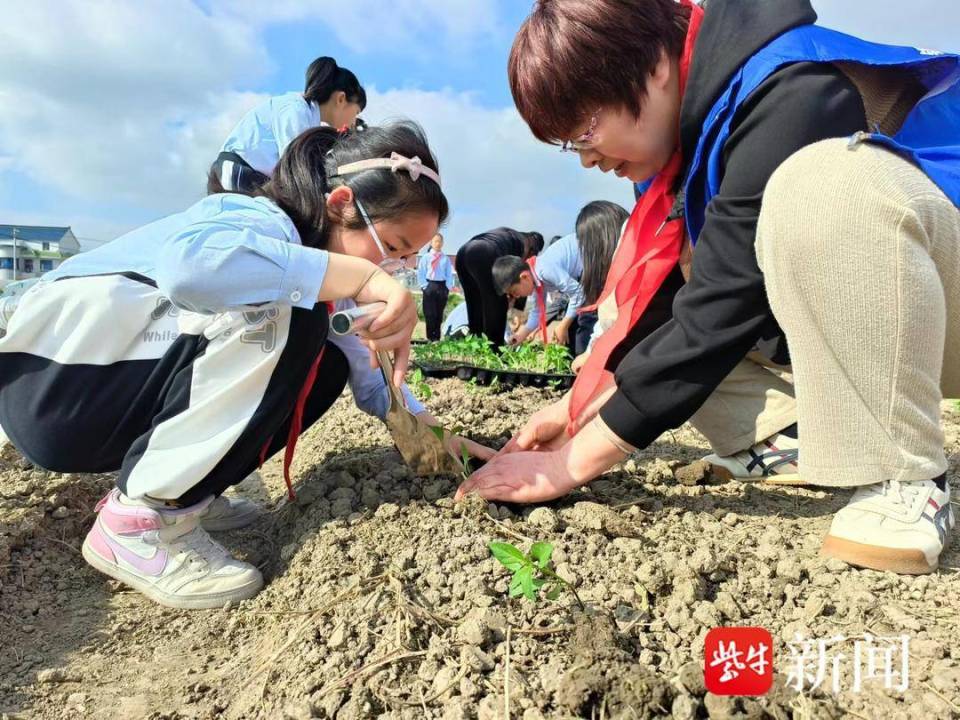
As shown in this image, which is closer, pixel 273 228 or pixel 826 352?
pixel 826 352

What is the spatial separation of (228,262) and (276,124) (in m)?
2.39

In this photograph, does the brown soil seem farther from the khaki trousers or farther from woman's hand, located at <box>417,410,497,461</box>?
the khaki trousers

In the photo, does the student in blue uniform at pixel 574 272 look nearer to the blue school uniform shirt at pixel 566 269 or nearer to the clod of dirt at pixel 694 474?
the blue school uniform shirt at pixel 566 269

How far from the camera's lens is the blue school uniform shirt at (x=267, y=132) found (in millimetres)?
3664

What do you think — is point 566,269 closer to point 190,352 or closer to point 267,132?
point 267,132

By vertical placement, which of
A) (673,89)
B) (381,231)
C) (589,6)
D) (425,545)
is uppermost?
(589,6)

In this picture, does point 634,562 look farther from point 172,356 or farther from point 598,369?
point 172,356

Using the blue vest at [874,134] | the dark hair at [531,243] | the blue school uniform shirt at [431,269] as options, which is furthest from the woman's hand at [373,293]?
the blue school uniform shirt at [431,269]

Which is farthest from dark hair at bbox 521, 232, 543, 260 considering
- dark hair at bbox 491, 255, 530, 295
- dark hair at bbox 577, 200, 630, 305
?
dark hair at bbox 577, 200, 630, 305

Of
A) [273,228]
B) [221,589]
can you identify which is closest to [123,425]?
[221,589]

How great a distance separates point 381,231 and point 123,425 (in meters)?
0.85

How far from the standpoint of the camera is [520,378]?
442 cm

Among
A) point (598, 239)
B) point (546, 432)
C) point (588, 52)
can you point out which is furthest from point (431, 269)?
point (588, 52)

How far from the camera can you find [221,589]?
5.72ft
